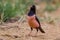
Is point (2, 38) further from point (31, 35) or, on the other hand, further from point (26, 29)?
point (26, 29)

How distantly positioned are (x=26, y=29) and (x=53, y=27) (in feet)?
3.46

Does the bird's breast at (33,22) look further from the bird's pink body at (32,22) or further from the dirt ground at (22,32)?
the dirt ground at (22,32)

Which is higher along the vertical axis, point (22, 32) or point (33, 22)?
point (33, 22)

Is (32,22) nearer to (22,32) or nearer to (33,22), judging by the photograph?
(33,22)

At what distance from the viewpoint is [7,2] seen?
9703mm

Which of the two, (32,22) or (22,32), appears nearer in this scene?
(32,22)

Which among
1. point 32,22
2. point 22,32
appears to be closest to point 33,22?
point 32,22

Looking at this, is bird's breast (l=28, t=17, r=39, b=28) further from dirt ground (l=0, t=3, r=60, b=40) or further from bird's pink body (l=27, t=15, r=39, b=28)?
dirt ground (l=0, t=3, r=60, b=40)

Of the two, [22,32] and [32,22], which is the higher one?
[32,22]

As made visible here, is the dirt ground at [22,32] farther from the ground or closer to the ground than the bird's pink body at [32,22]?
closer to the ground

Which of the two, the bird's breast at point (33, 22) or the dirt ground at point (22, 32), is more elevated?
the bird's breast at point (33, 22)

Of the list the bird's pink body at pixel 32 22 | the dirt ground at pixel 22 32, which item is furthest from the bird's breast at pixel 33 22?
the dirt ground at pixel 22 32

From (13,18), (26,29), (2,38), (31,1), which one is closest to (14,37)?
(2,38)

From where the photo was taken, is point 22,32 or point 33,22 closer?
point 33,22
